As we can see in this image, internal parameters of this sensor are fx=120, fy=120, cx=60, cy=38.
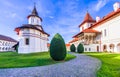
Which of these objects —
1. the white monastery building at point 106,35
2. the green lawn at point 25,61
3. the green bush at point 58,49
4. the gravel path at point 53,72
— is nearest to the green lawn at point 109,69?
the gravel path at point 53,72

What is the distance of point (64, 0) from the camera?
65.2 feet

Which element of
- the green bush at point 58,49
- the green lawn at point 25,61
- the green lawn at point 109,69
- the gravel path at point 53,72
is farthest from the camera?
the green bush at point 58,49

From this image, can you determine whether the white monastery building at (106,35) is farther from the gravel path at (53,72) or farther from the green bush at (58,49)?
the gravel path at (53,72)

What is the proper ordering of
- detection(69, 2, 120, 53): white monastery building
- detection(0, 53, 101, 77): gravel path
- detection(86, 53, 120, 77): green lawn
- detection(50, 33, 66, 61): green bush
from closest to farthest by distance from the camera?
detection(86, 53, 120, 77): green lawn
detection(0, 53, 101, 77): gravel path
detection(50, 33, 66, 61): green bush
detection(69, 2, 120, 53): white monastery building

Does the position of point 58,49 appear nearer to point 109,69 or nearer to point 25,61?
point 25,61

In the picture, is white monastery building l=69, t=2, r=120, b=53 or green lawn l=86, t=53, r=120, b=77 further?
white monastery building l=69, t=2, r=120, b=53

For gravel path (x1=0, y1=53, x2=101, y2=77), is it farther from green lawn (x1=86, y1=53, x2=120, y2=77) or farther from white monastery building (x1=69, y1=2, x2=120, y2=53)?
white monastery building (x1=69, y1=2, x2=120, y2=53)

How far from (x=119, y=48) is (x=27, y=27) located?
67.2ft

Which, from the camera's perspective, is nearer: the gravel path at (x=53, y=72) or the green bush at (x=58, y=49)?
the gravel path at (x=53, y=72)

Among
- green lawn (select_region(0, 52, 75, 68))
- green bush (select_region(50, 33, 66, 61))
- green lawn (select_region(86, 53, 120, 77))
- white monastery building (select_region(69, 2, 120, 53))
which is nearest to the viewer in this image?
green lawn (select_region(86, 53, 120, 77))

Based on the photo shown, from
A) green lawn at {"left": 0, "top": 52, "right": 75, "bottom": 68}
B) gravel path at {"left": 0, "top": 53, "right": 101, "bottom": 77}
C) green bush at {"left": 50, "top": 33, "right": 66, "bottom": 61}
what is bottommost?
green lawn at {"left": 0, "top": 52, "right": 75, "bottom": 68}

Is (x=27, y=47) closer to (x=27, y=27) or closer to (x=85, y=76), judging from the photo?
(x=27, y=27)

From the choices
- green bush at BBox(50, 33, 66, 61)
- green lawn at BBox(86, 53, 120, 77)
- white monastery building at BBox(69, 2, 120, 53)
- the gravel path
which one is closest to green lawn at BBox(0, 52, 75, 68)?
green bush at BBox(50, 33, 66, 61)

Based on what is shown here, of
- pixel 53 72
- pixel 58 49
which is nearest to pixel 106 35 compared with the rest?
pixel 58 49
